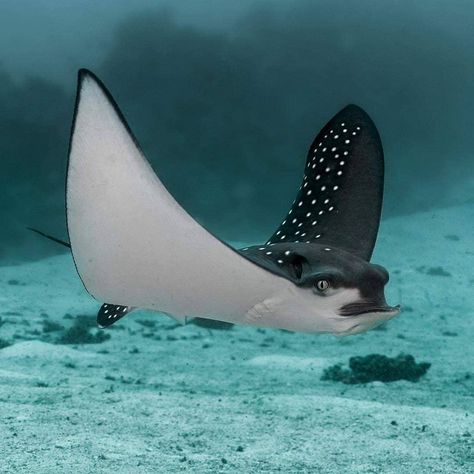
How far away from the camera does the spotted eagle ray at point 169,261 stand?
99.7 inches

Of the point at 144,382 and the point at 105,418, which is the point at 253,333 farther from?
the point at 105,418

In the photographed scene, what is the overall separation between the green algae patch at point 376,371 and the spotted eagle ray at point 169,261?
626cm

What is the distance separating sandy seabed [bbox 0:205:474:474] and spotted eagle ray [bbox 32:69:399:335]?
8.62 feet

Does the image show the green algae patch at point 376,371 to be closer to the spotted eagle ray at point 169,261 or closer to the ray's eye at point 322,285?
the spotted eagle ray at point 169,261

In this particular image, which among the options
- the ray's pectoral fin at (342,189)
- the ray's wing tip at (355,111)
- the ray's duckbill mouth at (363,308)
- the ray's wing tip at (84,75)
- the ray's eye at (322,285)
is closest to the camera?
the ray's wing tip at (84,75)

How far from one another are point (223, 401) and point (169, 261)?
192 inches

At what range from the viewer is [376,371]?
9.21 m

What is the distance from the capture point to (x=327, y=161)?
14.8 ft

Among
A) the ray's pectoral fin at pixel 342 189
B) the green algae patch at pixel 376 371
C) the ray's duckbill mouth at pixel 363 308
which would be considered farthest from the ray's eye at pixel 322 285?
the green algae patch at pixel 376 371

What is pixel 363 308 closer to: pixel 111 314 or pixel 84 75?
pixel 84 75

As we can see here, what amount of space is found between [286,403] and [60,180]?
43.4 ft

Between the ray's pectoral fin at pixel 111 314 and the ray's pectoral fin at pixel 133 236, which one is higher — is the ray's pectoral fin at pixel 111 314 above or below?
below

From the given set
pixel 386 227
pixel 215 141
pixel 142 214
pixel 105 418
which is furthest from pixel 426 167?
pixel 142 214

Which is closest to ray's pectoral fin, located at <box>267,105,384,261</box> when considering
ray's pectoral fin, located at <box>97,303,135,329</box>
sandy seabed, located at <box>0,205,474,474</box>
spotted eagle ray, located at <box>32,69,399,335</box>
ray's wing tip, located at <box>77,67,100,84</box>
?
spotted eagle ray, located at <box>32,69,399,335</box>
